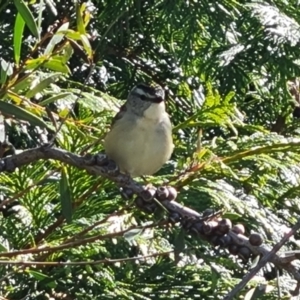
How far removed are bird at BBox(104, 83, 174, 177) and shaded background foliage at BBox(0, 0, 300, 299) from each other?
0.14ft

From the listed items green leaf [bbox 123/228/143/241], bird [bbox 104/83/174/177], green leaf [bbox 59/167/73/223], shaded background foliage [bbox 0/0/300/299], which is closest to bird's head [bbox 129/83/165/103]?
bird [bbox 104/83/174/177]

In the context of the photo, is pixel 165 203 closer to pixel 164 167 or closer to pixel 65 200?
pixel 65 200

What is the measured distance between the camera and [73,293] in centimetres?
181

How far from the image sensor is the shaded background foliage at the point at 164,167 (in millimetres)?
1481

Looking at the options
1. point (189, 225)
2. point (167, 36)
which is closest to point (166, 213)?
point (189, 225)

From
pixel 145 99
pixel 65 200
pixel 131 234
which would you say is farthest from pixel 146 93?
pixel 131 234

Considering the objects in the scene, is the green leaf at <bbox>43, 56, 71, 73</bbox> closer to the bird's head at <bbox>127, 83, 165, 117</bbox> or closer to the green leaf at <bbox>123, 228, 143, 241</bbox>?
the green leaf at <bbox>123, 228, 143, 241</bbox>

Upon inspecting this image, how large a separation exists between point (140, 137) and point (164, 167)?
3.4 inches

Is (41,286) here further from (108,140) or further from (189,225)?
(189,225)

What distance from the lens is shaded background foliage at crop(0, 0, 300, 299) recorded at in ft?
4.86

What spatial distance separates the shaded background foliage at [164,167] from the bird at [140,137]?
0.04 metres

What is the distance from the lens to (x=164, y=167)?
1.99 m

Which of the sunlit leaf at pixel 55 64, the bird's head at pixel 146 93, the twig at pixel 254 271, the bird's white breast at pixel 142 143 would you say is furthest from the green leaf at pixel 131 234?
the bird's head at pixel 146 93

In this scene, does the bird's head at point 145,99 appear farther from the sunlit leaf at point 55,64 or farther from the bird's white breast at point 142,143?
the sunlit leaf at point 55,64
